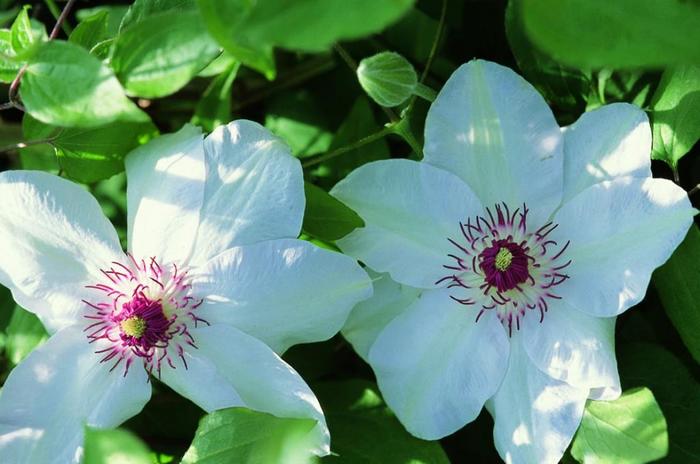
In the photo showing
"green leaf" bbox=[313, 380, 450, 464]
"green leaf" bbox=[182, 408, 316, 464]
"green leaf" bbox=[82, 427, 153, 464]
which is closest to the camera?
"green leaf" bbox=[82, 427, 153, 464]

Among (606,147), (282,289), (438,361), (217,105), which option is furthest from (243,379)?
(606,147)

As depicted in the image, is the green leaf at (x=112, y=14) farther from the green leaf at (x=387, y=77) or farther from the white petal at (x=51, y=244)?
the green leaf at (x=387, y=77)

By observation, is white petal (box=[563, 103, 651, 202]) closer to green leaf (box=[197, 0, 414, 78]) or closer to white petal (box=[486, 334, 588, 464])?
white petal (box=[486, 334, 588, 464])

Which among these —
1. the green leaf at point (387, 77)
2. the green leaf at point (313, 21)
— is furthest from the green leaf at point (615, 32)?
the green leaf at point (387, 77)

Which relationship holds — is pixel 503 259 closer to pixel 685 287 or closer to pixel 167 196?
pixel 685 287

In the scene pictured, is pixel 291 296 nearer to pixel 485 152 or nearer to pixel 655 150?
pixel 485 152

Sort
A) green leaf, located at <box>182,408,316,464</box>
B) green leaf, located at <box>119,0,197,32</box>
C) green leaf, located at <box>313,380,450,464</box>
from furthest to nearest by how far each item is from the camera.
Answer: green leaf, located at <box>313,380,450,464</box> → green leaf, located at <box>119,0,197,32</box> → green leaf, located at <box>182,408,316,464</box>

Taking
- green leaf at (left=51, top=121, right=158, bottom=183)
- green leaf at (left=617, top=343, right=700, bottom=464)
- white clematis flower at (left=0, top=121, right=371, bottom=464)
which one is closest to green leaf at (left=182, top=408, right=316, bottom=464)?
white clematis flower at (left=0, top=121, right=371, bottom=464)
